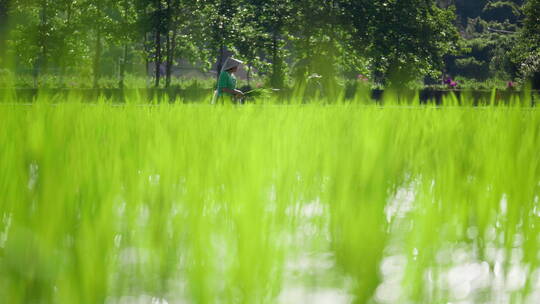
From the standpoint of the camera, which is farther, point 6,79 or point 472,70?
point 472,70

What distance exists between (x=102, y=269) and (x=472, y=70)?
1953 inches

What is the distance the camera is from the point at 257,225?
1.07 metres

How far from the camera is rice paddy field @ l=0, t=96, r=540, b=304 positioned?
1.00 m

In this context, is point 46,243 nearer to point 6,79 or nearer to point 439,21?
point 6,79

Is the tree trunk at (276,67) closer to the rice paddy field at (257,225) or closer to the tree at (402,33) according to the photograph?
the tree at (402,33)

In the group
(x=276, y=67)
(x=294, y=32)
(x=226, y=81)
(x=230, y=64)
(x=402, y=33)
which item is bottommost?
(x=226, y=81)

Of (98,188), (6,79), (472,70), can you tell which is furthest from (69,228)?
(472,70)

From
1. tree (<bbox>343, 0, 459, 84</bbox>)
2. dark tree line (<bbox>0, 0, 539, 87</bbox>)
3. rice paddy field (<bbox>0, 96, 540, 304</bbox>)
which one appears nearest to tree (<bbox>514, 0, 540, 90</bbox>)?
dark tree line (<bbox>0, 0, 539, 87</bbox>)

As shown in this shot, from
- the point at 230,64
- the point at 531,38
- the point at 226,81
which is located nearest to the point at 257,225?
the point at 226,81

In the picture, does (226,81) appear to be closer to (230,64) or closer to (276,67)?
(230,64)

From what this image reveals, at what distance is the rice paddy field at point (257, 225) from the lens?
100 centimetres

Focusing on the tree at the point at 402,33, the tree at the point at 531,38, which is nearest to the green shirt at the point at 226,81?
the tree at the point at 402,33

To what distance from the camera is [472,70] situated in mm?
47000

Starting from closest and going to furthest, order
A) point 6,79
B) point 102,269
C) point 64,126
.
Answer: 1. point 102,269
2. point 6,79
3. point 64,126
